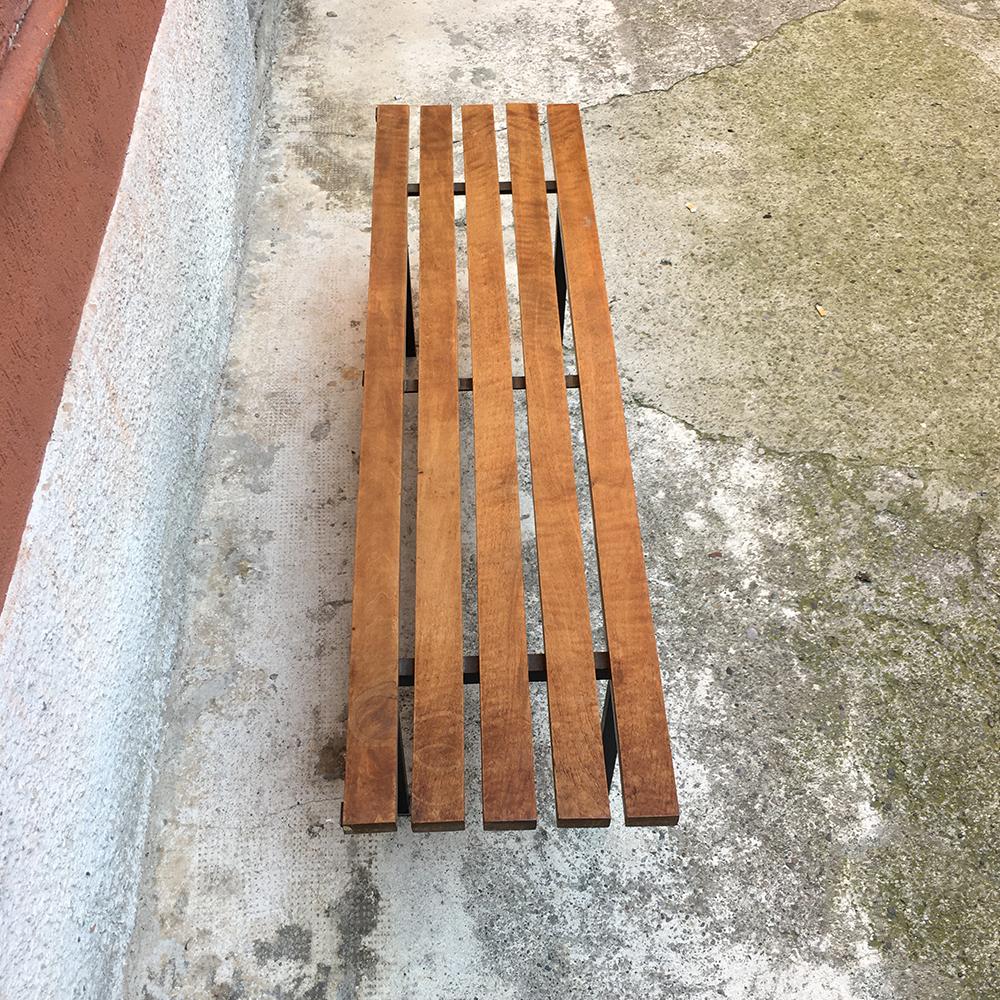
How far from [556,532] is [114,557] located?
832 mm

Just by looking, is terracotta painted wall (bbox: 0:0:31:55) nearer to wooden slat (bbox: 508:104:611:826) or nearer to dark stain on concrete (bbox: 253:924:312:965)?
wooden slat (bbox: 508:104:611:826)

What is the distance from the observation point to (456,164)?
3.42 meters

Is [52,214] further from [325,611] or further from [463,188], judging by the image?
[463,188]

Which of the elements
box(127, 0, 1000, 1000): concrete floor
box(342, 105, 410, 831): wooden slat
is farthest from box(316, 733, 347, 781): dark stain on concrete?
box(342, 105, 410, 831): wooden slat

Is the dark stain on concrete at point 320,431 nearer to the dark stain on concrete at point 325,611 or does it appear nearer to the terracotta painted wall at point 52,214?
the dark stain on concrete at point 325,611

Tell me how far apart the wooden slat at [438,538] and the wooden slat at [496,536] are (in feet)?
0.15

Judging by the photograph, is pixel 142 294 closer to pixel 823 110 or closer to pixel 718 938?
pixel 718 938

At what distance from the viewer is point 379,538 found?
75.8 inches

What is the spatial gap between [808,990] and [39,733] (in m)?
1.39

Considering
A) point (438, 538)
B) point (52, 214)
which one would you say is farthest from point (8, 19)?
point (438, 538)

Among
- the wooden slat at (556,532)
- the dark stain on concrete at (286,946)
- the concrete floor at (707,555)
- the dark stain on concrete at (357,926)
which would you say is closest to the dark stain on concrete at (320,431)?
the concrete floor at (707,555)

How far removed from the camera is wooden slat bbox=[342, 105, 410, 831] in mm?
1675

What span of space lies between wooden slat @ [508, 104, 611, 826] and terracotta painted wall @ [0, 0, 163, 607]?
2.82 feet

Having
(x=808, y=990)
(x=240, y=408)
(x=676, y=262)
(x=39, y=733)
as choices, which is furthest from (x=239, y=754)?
(x=676, y=262)
